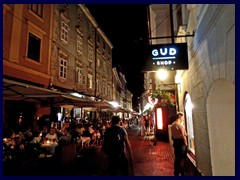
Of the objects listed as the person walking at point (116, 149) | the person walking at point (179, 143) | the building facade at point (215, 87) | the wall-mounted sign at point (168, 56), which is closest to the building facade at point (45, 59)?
the person walking at point (116, 149)

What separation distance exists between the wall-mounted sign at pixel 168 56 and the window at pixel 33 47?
6790 millimetres

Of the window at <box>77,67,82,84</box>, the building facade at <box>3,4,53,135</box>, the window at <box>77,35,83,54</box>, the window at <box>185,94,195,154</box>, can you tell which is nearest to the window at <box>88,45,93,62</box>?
the window at <box>77,35,83,54</box>

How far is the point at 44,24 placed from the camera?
11.2 metres

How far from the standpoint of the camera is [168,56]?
522 centimetres

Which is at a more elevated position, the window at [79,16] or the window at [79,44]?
the window at [79,16]

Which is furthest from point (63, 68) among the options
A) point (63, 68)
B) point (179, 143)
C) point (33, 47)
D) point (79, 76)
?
point (179, 143)

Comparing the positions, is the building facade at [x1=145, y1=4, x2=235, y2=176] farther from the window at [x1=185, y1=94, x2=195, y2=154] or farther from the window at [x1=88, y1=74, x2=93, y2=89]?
the window at [x1=88, y1=74, x2=93, y2=89]

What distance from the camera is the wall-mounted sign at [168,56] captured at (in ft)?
17.1

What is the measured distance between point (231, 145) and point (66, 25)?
473 inches

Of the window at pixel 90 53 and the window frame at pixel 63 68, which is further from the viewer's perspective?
the window at pixel 90 53

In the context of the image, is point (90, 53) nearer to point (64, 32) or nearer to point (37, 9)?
point (64, 32)

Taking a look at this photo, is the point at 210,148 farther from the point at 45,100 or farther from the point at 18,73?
the point at 18,73

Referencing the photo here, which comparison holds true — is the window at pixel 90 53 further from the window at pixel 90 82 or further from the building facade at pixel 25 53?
the building facade at pixel 25 53
